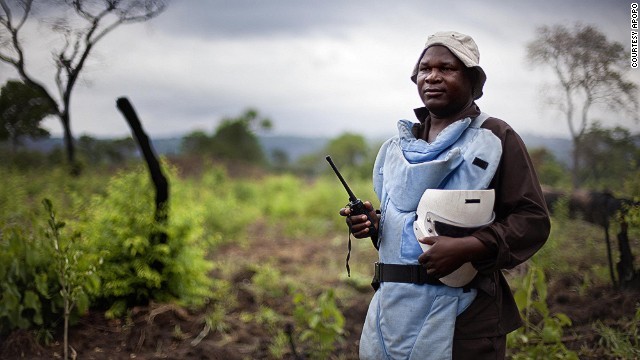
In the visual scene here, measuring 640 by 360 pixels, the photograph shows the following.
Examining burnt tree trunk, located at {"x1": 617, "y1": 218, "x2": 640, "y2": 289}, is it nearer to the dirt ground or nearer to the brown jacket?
the dirt ground

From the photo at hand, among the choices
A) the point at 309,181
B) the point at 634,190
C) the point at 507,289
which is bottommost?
the point at 309,181

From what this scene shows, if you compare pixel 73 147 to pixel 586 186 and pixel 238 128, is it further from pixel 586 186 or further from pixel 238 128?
pixel 238 128

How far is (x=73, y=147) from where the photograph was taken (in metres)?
6.80

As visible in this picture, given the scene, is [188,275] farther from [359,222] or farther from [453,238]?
[453,238]

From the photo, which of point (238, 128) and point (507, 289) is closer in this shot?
point (507, 289)

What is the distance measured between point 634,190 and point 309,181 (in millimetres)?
16193

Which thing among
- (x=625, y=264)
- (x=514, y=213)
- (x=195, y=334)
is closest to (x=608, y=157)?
(x=625, y=264)

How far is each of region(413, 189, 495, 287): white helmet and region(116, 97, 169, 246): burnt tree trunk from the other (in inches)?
119

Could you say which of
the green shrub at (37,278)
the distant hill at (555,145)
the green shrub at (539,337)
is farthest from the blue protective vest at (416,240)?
the distant hill at (555,145)

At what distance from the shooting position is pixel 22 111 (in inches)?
193

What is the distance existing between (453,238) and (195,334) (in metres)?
3.08

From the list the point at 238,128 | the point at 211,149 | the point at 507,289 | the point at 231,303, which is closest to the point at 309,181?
the point at 211,149

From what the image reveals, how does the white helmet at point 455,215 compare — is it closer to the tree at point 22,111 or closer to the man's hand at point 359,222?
the man's hand at point 359,222

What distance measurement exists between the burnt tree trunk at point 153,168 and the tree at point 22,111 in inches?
33.0
